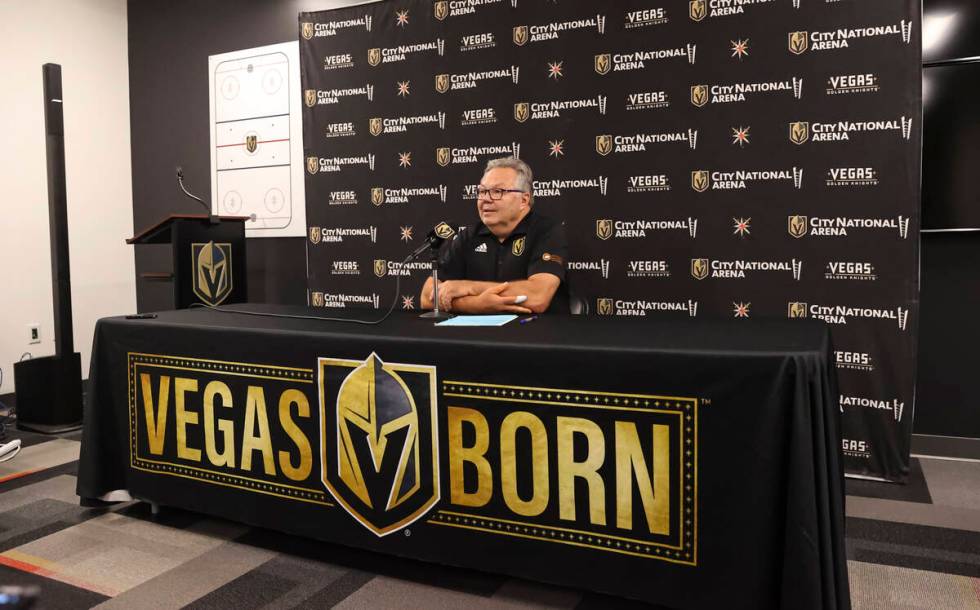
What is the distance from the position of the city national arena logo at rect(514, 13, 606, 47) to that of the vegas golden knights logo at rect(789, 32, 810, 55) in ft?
2.70

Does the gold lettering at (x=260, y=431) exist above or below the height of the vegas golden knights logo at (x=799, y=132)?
below

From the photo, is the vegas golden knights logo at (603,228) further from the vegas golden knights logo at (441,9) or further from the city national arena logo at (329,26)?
the city national arena logo at (329,26)

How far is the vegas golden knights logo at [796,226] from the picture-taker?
2.98 meters

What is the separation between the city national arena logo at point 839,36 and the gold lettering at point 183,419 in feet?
8.80

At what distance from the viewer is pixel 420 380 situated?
1805mm

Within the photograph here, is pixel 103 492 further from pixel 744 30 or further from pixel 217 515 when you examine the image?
pixel 744 30

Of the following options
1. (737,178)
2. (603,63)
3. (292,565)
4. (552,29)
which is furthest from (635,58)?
(292,565)

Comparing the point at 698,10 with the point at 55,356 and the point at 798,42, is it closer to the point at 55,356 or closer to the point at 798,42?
the point at 798,42

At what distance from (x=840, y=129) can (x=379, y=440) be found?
227 cm

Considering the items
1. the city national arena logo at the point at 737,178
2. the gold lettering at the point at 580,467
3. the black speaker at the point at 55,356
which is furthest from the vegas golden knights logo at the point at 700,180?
the black speaker at the point at 55,356

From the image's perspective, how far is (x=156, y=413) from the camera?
2.26 meters

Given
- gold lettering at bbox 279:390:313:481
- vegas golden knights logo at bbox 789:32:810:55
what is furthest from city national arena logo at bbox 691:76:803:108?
gold lettering at bbox 279:390:313:481

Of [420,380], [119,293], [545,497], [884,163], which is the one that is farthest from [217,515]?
[119,293]

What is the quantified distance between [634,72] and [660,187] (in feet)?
1.79
